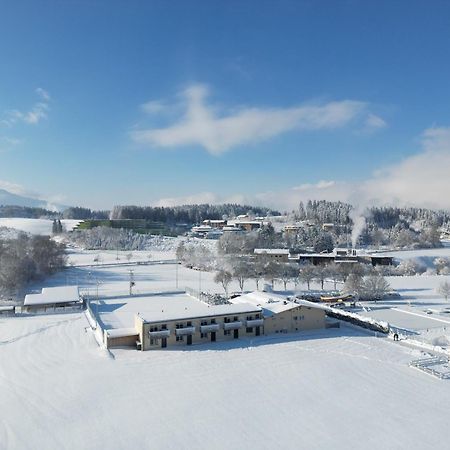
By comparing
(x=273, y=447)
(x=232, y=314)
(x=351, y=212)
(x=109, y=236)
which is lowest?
(x=273, y=447)

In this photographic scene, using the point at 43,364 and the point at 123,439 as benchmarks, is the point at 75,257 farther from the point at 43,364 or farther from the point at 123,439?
the point at 123,439

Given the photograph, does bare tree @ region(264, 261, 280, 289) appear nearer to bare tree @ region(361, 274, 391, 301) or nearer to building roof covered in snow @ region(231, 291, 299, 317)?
bare tree @ region(361, 274, 391, 301)

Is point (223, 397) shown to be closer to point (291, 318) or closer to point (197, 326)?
point (197, 326)

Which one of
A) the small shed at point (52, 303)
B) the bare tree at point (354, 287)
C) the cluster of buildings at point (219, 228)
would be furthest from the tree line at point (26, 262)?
the cluster of buildings at point (219, 228)

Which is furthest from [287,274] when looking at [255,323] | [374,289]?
→ [255,323]

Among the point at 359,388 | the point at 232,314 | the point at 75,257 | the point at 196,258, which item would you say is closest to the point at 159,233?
the point at 75,257

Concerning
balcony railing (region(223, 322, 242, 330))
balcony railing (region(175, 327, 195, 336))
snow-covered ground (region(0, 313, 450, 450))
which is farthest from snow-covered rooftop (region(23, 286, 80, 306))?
balcony railing (region(223, 322, 242, 330))
